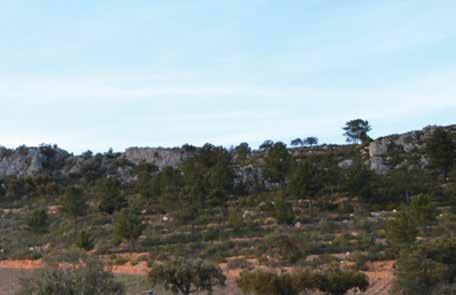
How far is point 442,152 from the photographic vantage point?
73.8m

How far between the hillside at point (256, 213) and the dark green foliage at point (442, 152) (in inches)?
6.1

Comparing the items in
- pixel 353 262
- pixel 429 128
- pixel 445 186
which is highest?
pixel 429 128

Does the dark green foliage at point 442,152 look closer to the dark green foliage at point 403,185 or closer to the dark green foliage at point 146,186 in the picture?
the dark green foliage at point 403,185

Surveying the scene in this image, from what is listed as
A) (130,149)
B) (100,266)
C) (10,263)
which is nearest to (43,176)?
(130,149)

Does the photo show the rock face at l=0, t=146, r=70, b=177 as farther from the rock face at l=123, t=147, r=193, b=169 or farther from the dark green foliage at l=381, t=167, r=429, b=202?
the dark green foliage at l=381, t=167, r=429, b=202

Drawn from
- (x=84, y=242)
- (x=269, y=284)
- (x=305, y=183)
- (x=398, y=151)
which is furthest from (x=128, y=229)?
(x=398, y=151)

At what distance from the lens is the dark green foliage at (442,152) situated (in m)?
73.7

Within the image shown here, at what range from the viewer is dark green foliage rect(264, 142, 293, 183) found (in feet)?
251

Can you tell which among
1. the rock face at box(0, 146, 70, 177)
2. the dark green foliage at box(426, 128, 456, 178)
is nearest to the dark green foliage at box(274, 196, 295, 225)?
the dark green foliage at box(426, 128, 456, 178)

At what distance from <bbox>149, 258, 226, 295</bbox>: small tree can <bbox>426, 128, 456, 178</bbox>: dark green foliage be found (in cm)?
4642

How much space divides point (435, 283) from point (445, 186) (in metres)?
43.7

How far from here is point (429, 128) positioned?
97.1 metres

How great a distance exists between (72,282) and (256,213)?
1725 inches

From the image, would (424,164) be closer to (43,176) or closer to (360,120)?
(360,120)
